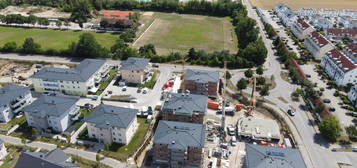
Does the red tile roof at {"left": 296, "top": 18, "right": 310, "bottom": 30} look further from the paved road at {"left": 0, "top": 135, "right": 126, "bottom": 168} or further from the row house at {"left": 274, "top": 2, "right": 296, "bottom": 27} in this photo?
the paved road at {"left": 0, "top": 135, "right": 126, "bottom": 168}

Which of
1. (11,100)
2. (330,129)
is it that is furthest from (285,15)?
(11,100)

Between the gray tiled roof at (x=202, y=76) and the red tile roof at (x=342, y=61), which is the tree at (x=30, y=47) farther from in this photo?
the red tile roof at (x=342, y=61)

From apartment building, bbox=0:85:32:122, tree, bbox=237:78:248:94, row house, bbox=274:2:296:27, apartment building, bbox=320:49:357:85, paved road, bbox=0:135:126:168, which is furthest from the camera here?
row house, bbox=274:2:296:27

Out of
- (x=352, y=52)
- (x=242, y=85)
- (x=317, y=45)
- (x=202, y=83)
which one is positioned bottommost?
(x=242, y=85)

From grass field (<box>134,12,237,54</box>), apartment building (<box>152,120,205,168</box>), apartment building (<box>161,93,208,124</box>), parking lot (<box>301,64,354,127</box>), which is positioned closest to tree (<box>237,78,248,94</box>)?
apartment building (<box>161,93,208,124</box>)

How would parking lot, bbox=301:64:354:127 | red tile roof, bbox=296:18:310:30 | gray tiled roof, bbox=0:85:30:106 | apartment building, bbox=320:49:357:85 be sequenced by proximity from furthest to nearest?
red tile roof, bbox=296:18:310:30, apartment building, bbox=320:49:357:85, parking lot, bbox=301:64:354:127, gray tiled roof, bbox=0:85:30:106

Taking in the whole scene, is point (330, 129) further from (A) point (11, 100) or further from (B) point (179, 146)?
(A) point (11, 100)

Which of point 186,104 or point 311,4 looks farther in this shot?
point 311,4
